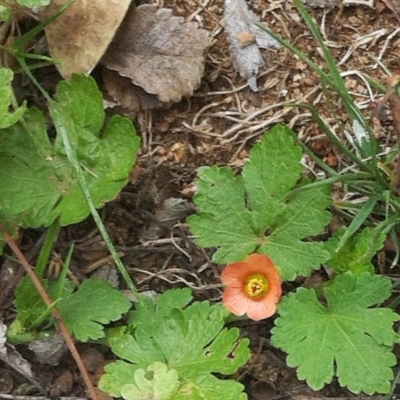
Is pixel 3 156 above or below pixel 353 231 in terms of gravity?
above

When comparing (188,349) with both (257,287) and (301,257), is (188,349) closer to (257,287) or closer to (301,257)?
(257,287)

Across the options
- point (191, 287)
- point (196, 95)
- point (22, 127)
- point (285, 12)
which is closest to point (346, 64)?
point (285, 12)

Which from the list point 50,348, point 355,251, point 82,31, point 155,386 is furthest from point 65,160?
point 355,251

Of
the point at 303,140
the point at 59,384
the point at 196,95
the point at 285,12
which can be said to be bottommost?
the point at 59,384

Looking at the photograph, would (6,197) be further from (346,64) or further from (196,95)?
(346,64)

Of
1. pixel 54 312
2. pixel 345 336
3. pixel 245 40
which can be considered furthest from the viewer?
pixel 245 40

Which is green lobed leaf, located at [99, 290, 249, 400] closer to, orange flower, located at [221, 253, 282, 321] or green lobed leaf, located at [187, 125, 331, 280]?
orange flower, located at [221, 253, 282, 321]

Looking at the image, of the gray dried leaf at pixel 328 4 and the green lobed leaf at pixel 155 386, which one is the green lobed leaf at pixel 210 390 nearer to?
the green lobed leaf at pixel 155 386
